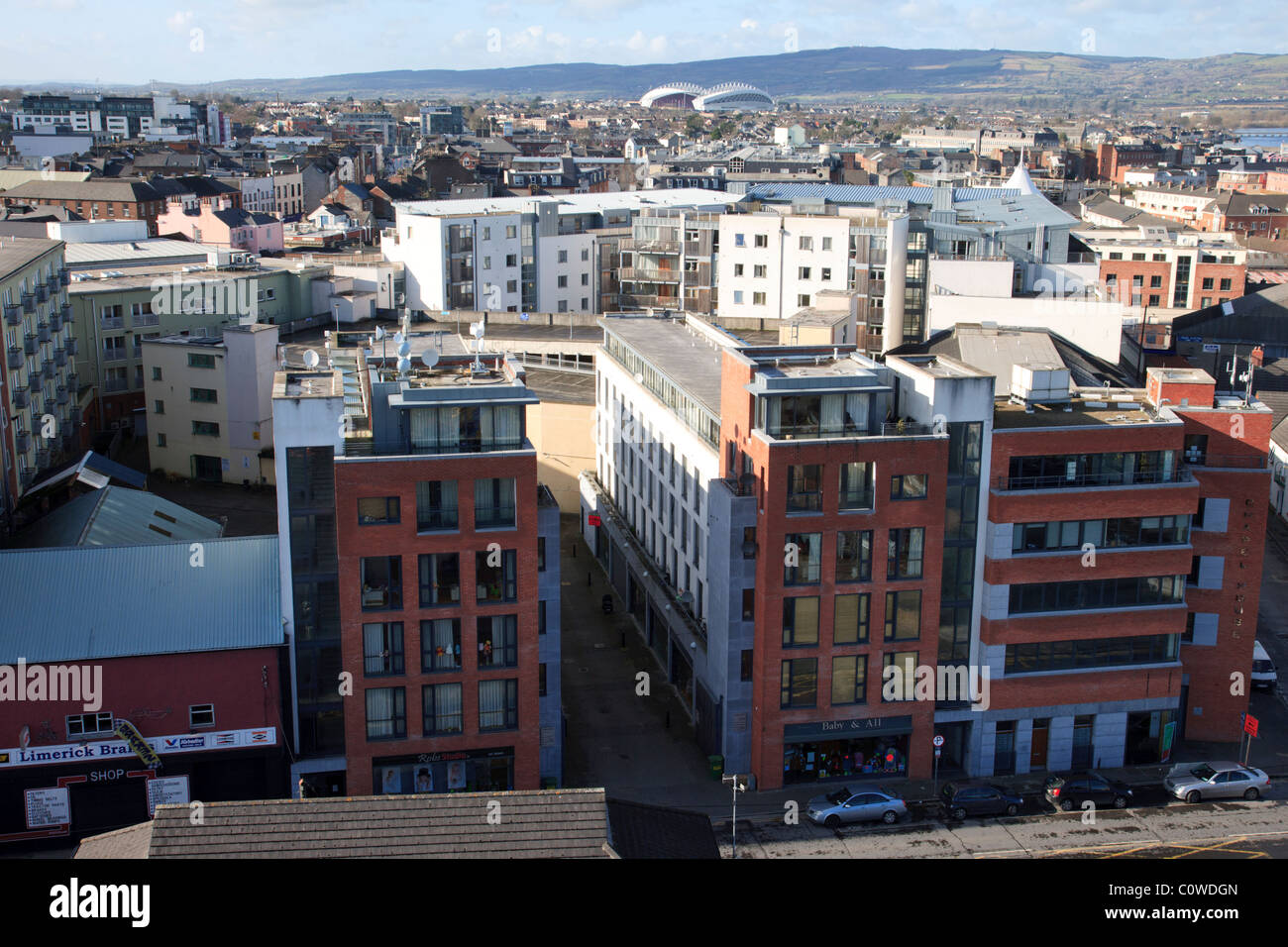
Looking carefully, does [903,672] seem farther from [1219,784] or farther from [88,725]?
[88,725]

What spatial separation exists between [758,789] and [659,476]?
15657 mm

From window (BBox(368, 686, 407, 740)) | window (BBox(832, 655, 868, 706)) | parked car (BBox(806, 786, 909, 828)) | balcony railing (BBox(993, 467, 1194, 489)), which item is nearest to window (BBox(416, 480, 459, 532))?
window (BBox(368, 686, 407, 740))

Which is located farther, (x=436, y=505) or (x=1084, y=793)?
(x=1084, y=793)

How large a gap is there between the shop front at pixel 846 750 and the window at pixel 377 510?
14.9 metres

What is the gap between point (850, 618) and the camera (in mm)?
42531

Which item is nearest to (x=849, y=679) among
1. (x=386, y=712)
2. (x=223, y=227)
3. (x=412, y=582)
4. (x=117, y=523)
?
(x=412, y=582)

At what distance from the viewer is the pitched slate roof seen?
22.1m

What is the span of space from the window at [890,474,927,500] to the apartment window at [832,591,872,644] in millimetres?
3448

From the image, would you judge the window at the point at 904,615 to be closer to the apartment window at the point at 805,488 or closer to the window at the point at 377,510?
the apartment window at the point at 805,488

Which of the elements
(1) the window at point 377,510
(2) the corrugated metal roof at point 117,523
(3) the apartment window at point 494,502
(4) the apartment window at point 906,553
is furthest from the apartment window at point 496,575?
(2) the corrugated metal roof at point 117,523

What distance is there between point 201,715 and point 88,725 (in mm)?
3235

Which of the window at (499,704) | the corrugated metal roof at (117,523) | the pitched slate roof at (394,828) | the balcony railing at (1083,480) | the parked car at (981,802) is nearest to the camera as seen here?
the pitched slate roof at (394,828)

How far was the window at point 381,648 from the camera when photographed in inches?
1542

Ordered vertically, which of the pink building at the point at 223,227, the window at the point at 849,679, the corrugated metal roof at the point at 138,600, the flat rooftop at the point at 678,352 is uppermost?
the pink building at the point at 223,227
